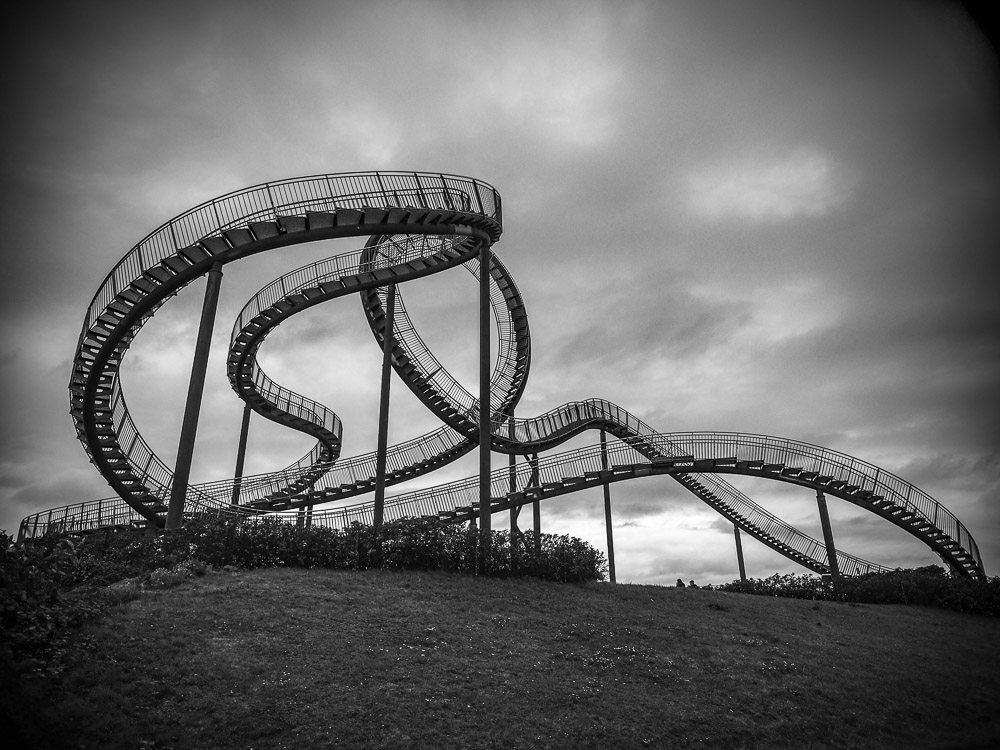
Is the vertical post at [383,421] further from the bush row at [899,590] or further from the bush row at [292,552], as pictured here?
the bush row at [899,590]

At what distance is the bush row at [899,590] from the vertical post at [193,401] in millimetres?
17852

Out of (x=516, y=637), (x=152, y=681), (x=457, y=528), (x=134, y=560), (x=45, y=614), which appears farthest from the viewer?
(x=457, y=528)

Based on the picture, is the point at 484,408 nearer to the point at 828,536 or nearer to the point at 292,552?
the point at 292,552

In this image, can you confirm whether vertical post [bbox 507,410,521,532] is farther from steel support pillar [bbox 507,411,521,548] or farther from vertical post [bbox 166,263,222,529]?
vertical post [bbox 166,263,222,529]

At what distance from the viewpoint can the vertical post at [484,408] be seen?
70.8 feet

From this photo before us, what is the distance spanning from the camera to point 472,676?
1225cm

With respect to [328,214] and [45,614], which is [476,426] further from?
[45,614]

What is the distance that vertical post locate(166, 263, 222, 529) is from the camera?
1895 centimetres

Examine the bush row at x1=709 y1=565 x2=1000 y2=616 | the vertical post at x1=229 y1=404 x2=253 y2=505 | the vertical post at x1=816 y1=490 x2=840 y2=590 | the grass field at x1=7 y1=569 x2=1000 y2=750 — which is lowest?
the grass field at x1=7 y1=569 x2=1000 y2=750

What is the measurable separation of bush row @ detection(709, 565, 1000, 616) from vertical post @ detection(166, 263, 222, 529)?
17.9 metres

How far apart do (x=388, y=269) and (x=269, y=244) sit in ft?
20.4

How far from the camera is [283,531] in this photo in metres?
18.2

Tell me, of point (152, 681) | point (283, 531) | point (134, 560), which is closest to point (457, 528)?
point (283, 531)

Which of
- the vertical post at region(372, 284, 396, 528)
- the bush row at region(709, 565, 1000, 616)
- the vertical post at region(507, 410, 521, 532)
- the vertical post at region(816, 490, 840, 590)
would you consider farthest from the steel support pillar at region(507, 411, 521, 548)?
the vertical post at region(816, 490, 840, 590)
